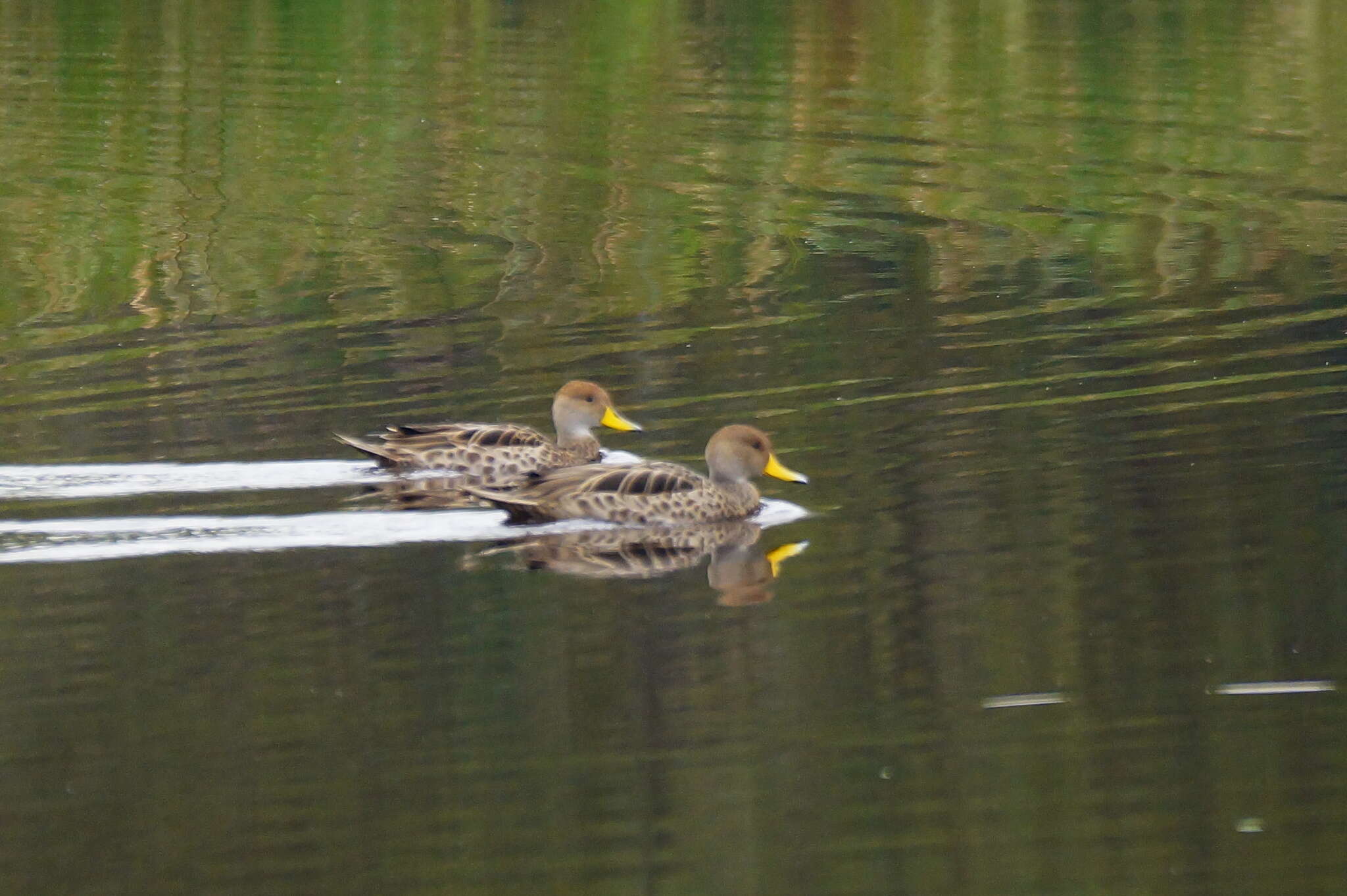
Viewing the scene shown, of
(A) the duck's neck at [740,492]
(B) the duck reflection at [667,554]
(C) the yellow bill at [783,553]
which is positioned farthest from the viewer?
(A) the duck's neck at [740,492]

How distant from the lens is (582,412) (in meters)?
12.8

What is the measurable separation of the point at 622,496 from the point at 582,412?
1.56 meters

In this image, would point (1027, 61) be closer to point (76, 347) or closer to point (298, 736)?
point (76, 347)

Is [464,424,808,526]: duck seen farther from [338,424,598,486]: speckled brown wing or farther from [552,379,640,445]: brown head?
[552,379,640,445]: brown head

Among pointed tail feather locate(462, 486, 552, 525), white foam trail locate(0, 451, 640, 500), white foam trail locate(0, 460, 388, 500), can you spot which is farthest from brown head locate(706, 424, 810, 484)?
white foam trail locate(0, 460, 388, 500)

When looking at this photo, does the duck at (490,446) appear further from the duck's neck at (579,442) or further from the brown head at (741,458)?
the brown head at (741,458)

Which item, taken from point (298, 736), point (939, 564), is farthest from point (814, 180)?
point (298, 736)

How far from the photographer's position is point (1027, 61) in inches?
1207

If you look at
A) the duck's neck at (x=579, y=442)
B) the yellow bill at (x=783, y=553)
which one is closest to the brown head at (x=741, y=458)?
the yellow bill at (x=783, y=553)

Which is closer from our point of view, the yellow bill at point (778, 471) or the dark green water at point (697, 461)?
the dark green water at point (697, 461)

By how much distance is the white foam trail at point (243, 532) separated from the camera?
10797mm

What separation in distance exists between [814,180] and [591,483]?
1192 centimetres

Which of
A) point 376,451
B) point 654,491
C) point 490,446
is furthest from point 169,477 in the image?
point 654,491

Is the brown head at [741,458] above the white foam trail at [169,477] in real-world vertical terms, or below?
above
